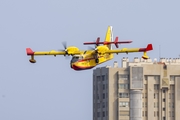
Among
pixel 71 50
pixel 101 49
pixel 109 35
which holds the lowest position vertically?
pixel 71 50

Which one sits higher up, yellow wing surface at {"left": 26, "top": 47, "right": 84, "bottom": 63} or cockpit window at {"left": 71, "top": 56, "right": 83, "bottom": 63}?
yellow wing surface at {"left": 26, "top": 47, "right": 84, "bottom": 63}

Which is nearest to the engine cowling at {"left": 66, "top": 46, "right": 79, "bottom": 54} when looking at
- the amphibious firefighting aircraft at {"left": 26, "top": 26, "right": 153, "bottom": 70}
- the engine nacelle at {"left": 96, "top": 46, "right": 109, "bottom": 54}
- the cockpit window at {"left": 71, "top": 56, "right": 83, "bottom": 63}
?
the amphibious firefighting aircraft at {"left": 26, "top": 26, "right": 153, "bottom": 70}

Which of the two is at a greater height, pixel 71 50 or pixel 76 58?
pixel 71 50

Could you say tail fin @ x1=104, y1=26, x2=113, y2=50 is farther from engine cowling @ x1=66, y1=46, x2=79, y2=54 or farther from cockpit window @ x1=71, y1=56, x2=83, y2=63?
cockpit window @ x1=71, y1=56, x2=83, y2=63

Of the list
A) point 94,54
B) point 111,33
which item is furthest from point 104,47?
point 111,33

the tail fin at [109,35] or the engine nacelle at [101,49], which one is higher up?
the tail fin at [109,35]

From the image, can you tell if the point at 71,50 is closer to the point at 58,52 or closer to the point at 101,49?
the point at 58,52

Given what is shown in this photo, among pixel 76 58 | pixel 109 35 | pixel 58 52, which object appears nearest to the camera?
pixel 76 58

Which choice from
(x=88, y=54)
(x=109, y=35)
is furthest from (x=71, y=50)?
(x=109, y=35)

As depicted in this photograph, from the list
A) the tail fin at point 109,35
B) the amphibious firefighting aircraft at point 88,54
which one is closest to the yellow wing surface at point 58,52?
the amphibious firefighting aircraft at point 88,54

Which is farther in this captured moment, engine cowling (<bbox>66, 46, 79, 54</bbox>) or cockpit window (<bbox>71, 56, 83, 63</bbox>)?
engine cowling (<bbox>66, 46, 79, 54</bbox>)

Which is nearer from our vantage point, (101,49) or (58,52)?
(101,49)

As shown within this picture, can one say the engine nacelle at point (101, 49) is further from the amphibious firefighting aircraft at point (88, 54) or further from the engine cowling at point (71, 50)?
the engine cowling at point (71, 50)

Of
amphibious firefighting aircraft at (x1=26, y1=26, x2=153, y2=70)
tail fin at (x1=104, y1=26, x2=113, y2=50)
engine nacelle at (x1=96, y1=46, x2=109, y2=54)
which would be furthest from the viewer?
tail fin at (x1=104, y1=26, x2=113, y2=50)
